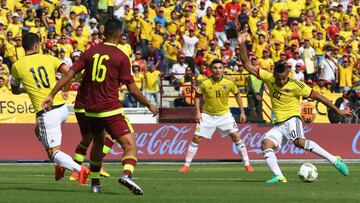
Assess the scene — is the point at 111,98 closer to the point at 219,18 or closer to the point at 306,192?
the point at 306,192

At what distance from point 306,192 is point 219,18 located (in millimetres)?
23718

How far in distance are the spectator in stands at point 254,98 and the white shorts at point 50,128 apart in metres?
17.5

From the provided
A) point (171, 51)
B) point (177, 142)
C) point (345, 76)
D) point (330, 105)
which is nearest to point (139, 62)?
point (171, 51)

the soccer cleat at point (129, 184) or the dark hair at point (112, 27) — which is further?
the dark hair at point (112, 27)

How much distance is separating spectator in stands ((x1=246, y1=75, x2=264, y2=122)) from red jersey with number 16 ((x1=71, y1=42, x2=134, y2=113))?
19.9 m

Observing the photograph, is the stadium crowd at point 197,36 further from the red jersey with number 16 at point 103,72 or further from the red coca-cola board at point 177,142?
the red jersey with number 16 at point 103,72

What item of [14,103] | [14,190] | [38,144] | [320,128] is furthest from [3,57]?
[14,190]

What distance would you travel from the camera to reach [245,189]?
1703 centimetres

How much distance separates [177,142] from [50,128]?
50.7 feet

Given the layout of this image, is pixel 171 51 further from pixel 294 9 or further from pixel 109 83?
pixel 109 83

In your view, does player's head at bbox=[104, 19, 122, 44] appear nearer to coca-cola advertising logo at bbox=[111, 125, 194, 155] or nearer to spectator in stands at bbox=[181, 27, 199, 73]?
coca-cola advertising logo at bbox=[111, 125, 194, 155]

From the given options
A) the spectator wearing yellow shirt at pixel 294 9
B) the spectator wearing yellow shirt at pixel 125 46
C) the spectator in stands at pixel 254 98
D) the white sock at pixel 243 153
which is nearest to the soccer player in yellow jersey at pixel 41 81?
the white sock at pixel 243 153

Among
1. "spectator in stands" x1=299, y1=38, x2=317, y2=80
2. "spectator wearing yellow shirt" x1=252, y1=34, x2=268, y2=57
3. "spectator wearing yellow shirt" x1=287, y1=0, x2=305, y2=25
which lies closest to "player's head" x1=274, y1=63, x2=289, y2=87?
"spectator wearing yellow shirt" x1=252, y1=34, x2=268, y2=57

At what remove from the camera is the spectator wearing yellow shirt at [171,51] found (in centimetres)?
3731
